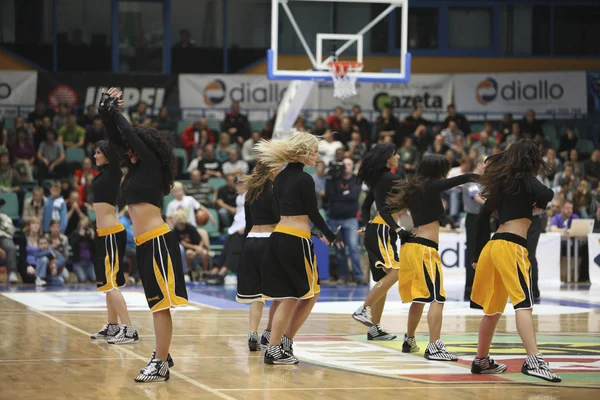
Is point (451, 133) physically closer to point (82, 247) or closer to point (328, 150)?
point (328, 150)

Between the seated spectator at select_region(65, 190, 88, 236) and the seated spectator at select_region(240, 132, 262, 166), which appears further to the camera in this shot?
the seated spectator at select_region(240, 132, 262, 166)

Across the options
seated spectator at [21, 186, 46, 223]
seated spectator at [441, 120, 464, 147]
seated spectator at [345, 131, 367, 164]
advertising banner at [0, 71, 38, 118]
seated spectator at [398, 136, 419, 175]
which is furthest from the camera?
advertising banner at [0, 71, 38, 118]

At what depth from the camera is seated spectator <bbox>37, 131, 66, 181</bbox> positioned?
23.4 metres

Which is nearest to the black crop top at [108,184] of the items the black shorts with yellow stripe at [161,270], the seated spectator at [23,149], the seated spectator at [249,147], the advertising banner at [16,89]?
the black shorts with yellow stripe at [161,270]

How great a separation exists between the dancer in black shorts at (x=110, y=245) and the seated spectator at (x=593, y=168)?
50.9 ft

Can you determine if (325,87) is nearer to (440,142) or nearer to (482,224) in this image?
(440,142)

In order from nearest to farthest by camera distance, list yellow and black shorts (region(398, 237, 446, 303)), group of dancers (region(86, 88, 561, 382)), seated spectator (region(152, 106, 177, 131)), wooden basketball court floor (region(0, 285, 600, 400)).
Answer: wooden basketball court floor (region(0, 285, 600, 400))
group of dancers (region(86, 88, 561, 382))
yellow and black shorts (region(398, 237, 446, 303))
seated spectator (region(152, 106, 177, 131))

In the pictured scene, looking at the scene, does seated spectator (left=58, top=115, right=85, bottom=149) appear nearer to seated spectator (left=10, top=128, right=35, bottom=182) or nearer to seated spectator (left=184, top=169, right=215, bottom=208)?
seated spectator (left=10, top=128, right=35, bottom=182)

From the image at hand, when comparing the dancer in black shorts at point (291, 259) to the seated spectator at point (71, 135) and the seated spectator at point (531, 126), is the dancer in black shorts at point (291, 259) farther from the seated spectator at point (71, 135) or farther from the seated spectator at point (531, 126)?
the seated spectator at point (531, 126)

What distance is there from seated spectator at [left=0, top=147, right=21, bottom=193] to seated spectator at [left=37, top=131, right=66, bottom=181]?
125cm

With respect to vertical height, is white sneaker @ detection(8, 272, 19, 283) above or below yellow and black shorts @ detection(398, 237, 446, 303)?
below

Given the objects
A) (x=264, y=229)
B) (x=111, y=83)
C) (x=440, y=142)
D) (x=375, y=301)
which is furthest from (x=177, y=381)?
(x=111, y=83)

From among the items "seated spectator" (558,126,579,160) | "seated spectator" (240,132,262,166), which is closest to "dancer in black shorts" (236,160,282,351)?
"seated spectator" (240,132,262,166)

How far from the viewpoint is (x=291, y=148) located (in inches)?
383
